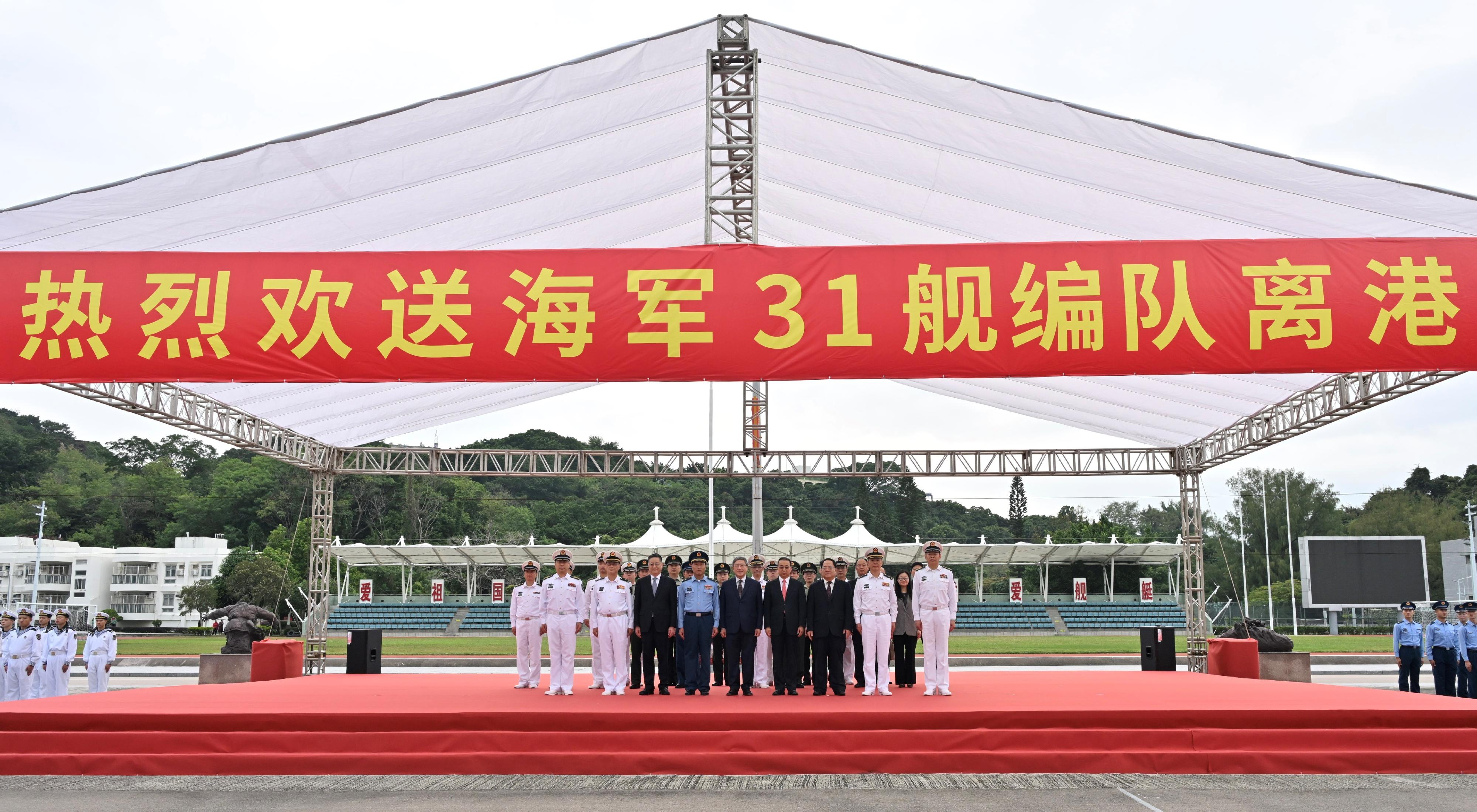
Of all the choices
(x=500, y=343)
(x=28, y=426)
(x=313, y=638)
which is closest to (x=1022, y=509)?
(x=313, y=638)

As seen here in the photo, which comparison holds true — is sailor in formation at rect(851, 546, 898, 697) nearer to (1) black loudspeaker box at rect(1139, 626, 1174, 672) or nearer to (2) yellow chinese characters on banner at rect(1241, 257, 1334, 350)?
(2) yellow chinese characters on banner at rect(1241, 257, 1334, 350)

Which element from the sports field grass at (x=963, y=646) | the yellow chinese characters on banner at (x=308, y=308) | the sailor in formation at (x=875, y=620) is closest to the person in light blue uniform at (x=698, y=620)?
the sailor in formation at (x=875, y=620)

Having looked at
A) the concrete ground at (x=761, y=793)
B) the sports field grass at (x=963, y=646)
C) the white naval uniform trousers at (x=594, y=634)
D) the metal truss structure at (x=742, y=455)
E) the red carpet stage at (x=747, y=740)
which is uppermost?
the metal truss structure at (x=742, y=455)

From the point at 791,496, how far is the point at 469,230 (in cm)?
4735

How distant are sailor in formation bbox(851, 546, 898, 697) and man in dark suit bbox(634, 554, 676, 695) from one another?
1.69 metres

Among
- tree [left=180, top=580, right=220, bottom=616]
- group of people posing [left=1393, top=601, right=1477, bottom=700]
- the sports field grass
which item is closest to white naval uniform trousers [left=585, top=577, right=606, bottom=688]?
group of people posing [left=1393, top=601, right=1477, bottom=700]

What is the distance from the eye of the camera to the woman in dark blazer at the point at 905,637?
32.2 ft

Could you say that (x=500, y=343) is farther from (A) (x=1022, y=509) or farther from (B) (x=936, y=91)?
(A) (x=1022, y=509)

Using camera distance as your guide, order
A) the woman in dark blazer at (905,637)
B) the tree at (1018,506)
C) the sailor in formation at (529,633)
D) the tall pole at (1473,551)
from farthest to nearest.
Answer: the tree at (1018,506), the tall pole at (1473,551), the sailor in formation at (529,633), the woman in dark blazer at (905,637)

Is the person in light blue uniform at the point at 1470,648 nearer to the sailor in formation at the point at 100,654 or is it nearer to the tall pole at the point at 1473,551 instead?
the sailor in formation at the point at 100,654

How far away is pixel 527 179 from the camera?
32.2ft

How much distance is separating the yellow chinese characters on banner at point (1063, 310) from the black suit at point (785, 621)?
299cm

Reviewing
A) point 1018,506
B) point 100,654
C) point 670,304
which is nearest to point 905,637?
point 670,304

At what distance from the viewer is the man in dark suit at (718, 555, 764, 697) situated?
9156 millimetres
